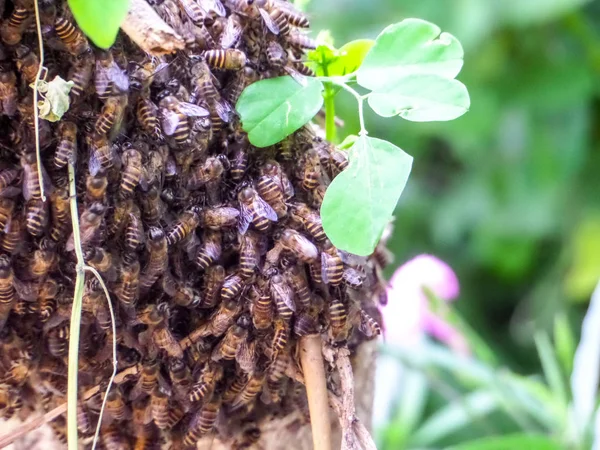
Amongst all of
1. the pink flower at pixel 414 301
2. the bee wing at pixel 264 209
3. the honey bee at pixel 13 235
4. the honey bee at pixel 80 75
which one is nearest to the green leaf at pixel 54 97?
the honey bee at pixel 80 75

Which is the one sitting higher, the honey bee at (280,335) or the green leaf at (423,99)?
the green leaf at (423,99)

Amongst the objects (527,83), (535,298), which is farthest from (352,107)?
(535,298)

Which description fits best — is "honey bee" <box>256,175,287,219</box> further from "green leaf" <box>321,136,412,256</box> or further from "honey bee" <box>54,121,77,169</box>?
"honey bee" <box>54,121,77,169</box>

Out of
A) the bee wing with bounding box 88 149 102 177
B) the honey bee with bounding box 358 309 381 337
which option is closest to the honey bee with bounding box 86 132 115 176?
the bee wing with bounding box 88 149 102 177

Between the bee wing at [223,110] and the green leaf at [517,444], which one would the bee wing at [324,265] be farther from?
the green leaf at [517,444]

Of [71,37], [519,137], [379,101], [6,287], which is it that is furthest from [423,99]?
[519,137]

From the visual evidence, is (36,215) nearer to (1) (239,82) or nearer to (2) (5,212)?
(2) (5,212)

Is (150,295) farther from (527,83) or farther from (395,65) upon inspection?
(527,83)
